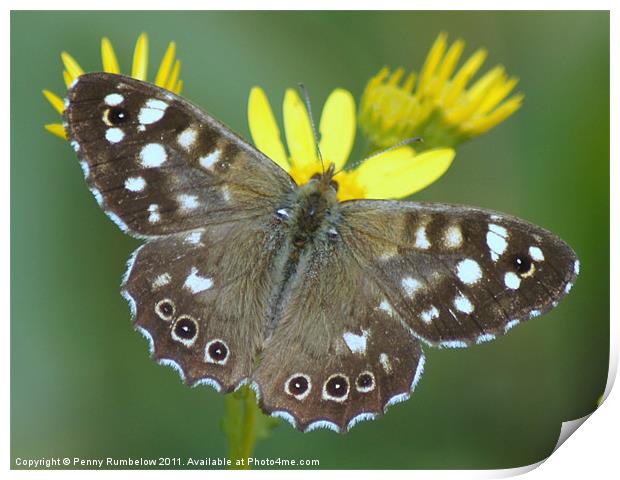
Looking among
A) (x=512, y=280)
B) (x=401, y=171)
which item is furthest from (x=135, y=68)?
(x=512, y=280)

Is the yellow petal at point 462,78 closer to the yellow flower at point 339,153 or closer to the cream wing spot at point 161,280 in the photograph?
the yellow flower at point 339,153

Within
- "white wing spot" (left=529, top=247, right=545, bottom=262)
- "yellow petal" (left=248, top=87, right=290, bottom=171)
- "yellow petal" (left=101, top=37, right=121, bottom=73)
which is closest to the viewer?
"white wing spot" (left=529, top=247, right=545, bottom=262)

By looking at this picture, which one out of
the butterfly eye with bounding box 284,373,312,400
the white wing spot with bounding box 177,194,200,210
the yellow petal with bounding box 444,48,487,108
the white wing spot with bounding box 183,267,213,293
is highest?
the yellow petal with bounding box 444,48,487,108

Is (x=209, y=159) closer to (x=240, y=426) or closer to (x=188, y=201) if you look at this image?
(x=188, y=201)

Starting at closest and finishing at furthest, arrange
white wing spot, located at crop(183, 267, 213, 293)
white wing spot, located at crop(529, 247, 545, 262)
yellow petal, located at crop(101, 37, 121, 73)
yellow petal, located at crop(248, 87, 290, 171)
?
1. white wing spot, located at crop(529, 247, 545, 262)
2. white wing spot, located at crop(183, 267, 213, 293)
3. yellow petal, located at crop(101, 37, 121, 73)
4. yellow petal, located at crop(248, 87, 290, 171)

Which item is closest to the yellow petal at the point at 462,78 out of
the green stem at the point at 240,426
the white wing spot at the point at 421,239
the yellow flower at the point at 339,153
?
the yellow flower at the point at 339,153

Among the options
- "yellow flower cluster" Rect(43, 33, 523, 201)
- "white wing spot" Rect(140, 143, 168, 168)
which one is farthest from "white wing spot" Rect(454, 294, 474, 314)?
"white wing spot" Rect(140, 143, 168, 168)

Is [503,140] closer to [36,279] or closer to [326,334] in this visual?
[326,334]

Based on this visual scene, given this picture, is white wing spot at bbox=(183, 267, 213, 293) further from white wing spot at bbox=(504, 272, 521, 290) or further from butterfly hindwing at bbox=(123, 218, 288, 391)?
white wing spot at bbox=(504, 272, 521, 290)
